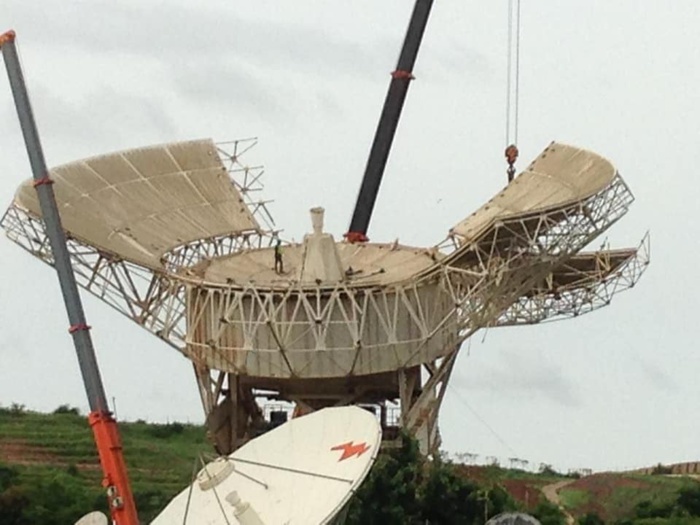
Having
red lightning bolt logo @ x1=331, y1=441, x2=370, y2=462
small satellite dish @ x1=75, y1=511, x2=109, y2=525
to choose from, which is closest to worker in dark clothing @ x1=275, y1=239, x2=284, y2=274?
small satellite dish @ x1=75, y1=511, x2=109, y2=525

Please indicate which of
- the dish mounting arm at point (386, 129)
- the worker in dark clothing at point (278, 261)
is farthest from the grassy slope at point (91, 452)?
the worker in dark clothing at point (278, 261)

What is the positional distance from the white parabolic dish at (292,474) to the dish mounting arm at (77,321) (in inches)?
219

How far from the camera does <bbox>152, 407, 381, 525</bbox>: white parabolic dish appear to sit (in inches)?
1949

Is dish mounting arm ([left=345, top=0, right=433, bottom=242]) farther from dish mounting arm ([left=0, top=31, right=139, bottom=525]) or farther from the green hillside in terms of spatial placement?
dish mounting arm ([left=0, top=31, right=139, bottom=525])

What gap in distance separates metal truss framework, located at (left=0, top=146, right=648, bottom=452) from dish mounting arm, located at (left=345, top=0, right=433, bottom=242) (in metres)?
11.7

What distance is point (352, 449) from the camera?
50.6 m

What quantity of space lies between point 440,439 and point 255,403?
685 cm

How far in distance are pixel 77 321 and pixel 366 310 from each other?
440 inches

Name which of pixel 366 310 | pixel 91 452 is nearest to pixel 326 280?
pixel 366 310

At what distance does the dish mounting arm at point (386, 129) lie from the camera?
278 ft

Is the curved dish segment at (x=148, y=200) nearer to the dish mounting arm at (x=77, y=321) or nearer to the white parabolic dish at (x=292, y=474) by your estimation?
the dish mounting arm at (x=77, y=321)

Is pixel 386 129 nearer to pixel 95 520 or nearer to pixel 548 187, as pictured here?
pixel 548 187

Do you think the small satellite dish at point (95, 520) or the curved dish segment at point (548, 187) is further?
the curved dish segment at point (548, 187)

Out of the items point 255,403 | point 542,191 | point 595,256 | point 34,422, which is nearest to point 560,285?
point 595,256
